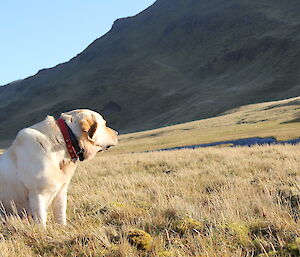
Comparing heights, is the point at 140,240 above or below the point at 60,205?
below

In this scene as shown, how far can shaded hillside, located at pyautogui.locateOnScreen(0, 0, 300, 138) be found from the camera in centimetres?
11800

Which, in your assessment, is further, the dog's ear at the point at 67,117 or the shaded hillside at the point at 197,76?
the shaded hillside at the point at 197,76

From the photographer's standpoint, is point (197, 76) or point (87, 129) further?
point (197, 76)

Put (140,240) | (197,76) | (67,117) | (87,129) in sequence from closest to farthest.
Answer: (140,240)
(87,129)
(67,117)
(197,76)

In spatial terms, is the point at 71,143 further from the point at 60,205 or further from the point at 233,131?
the point at 233,131

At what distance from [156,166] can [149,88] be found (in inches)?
5824

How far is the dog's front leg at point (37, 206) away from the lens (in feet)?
13.8

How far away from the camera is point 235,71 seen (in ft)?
481

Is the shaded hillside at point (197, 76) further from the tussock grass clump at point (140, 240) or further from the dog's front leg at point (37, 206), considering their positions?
the tussock grass clump at point (140, 240)

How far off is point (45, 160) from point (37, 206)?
60 cm

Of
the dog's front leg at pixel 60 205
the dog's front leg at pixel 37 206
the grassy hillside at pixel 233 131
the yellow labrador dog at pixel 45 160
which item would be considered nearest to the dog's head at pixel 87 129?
the yellow labrador dog at pixel 45 160

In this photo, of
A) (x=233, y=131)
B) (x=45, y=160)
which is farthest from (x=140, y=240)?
(x=233, y=131)

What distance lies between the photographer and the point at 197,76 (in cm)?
16150

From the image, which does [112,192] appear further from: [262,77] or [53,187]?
[262,77]
